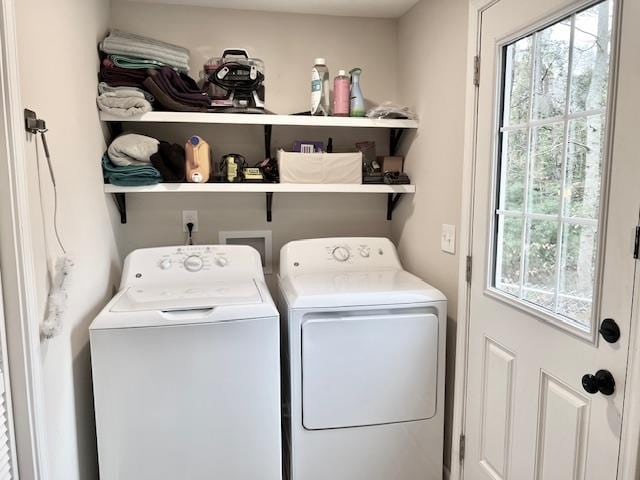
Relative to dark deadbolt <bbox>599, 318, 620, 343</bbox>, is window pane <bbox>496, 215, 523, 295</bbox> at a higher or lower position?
higher

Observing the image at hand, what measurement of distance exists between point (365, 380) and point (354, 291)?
1.22ft

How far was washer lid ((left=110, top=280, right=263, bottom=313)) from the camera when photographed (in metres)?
1.70

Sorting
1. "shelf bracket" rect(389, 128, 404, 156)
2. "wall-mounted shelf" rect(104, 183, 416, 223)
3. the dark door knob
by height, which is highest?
"shelf bracket" rect(389, 128, 404, 156)

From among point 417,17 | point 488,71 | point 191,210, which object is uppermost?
point 417,17

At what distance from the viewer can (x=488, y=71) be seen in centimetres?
160

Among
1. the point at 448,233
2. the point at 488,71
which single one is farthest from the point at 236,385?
the point at 488,71

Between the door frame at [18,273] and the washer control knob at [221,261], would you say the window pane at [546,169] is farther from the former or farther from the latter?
the door frame at [18,273]

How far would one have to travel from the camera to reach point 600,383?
114 centimetres

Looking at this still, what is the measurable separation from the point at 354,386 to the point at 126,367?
0.89 m

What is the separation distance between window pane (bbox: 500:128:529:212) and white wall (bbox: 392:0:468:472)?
0.96ft

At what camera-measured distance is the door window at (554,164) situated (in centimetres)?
118

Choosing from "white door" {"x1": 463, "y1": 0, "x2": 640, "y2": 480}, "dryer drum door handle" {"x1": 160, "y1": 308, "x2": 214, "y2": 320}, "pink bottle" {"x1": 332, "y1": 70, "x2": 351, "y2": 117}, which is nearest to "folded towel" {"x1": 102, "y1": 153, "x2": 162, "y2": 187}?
"dryer drum door handle" {"x1": 160, "y1": 308, "x2": 214, "y2": 320}

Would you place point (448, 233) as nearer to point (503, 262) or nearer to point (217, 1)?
point (503, 262)

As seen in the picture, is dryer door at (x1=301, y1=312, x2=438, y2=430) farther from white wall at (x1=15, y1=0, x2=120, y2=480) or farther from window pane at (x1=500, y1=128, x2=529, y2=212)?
white wall at (x1=15, y1=0, x2=120, y2=480)
